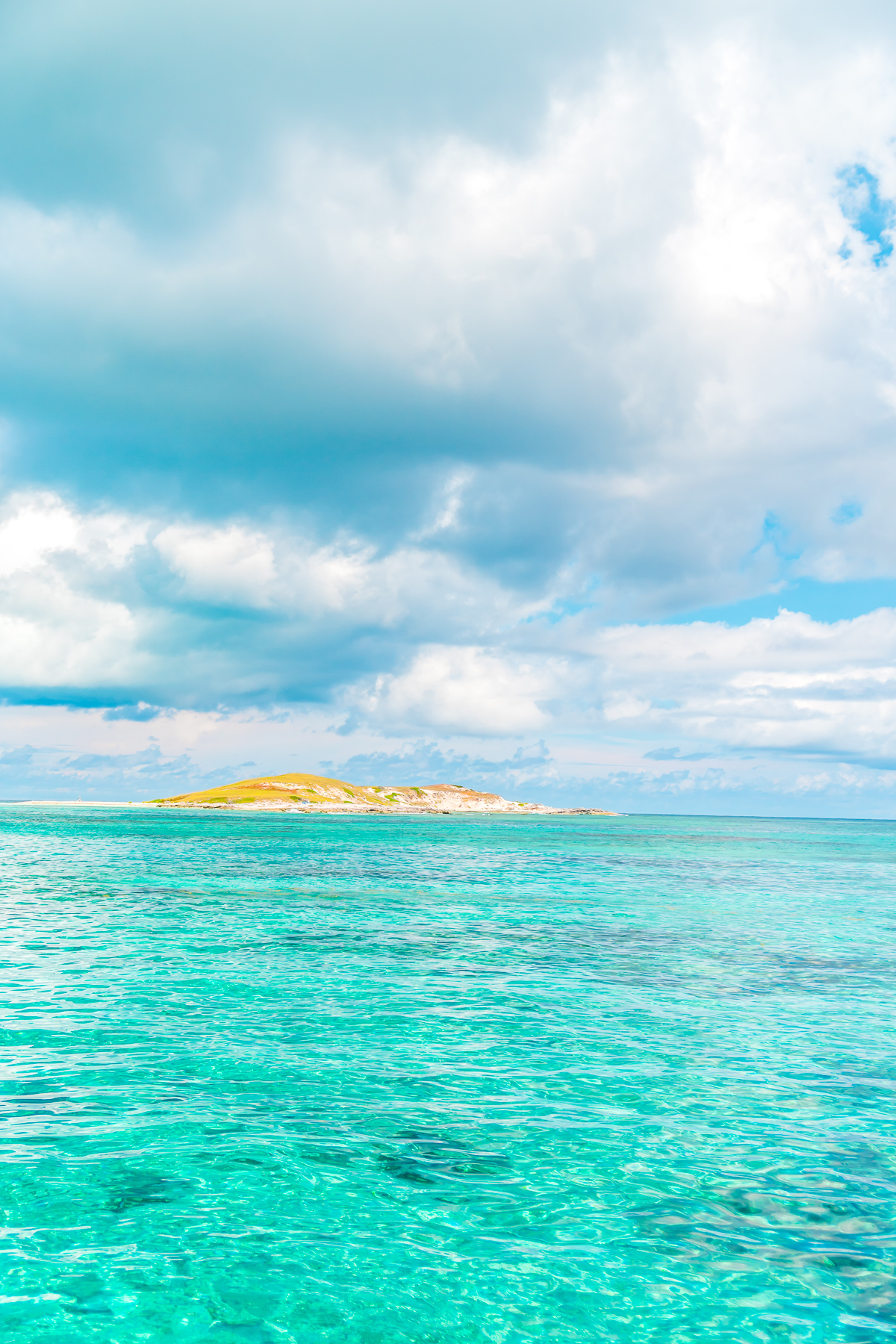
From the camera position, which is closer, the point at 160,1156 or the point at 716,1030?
the point at 160,1156

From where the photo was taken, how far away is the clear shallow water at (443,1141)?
376 inches

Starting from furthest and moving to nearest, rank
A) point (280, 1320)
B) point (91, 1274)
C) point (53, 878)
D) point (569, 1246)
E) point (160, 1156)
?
point (53, 878) → point (160, 1156) → point (569, 1246) → point (91, 1274) → point (280, 1320)

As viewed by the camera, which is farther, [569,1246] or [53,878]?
[53,878]

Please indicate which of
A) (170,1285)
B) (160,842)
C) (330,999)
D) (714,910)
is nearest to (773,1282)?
(170,1285)

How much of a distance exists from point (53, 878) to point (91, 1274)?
5279 centimetres

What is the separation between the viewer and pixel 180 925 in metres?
38.2

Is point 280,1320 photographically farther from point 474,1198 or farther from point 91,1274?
point 474,1198

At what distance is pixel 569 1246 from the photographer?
10.8 m

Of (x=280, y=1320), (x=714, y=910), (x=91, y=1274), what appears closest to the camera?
(x=280, y=1320)

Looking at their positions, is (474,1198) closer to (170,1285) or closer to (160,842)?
(170,1285)

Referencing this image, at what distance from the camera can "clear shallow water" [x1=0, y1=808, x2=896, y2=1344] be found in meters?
9.55

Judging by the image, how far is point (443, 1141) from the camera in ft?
45.5

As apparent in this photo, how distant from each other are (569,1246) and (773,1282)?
2556 mm

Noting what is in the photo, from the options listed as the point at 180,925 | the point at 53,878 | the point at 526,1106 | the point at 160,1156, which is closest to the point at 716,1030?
the point at 526,1106
